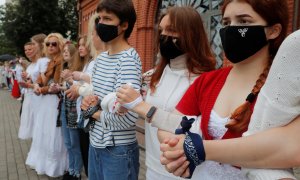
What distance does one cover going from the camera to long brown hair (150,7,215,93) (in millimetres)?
2100

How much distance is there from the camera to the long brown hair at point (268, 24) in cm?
130

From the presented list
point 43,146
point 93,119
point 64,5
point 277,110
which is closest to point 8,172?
point 43,146

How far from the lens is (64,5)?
31547mm

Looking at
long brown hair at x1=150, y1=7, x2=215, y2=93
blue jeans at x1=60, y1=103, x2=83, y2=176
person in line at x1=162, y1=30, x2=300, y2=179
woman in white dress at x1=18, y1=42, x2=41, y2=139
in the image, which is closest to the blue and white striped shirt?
long brown hair at x1=150, y1=7, x2=215, y2=93

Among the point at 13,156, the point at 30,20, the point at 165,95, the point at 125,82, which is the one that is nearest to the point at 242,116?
the point at 165,95

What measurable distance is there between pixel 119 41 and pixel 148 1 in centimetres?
890

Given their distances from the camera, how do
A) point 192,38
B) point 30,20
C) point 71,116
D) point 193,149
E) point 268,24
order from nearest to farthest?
point 193,149
point 268,24
point 192,38
point 71,116
point 30,20

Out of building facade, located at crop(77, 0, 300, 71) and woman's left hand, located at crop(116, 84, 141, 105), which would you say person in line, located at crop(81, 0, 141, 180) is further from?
building facade, located at crop(77, 0, 300, 71)

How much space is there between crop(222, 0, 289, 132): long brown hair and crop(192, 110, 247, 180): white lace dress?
8cm

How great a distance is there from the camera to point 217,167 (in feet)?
4.60

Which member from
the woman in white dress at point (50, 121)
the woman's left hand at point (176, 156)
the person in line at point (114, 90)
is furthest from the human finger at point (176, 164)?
the woman in white dress at point (50, 121)

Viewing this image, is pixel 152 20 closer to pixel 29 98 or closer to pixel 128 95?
pixel 29 98

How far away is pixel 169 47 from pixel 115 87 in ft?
1.67

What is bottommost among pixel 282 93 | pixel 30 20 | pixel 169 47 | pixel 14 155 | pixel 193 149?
pixel 14 155
